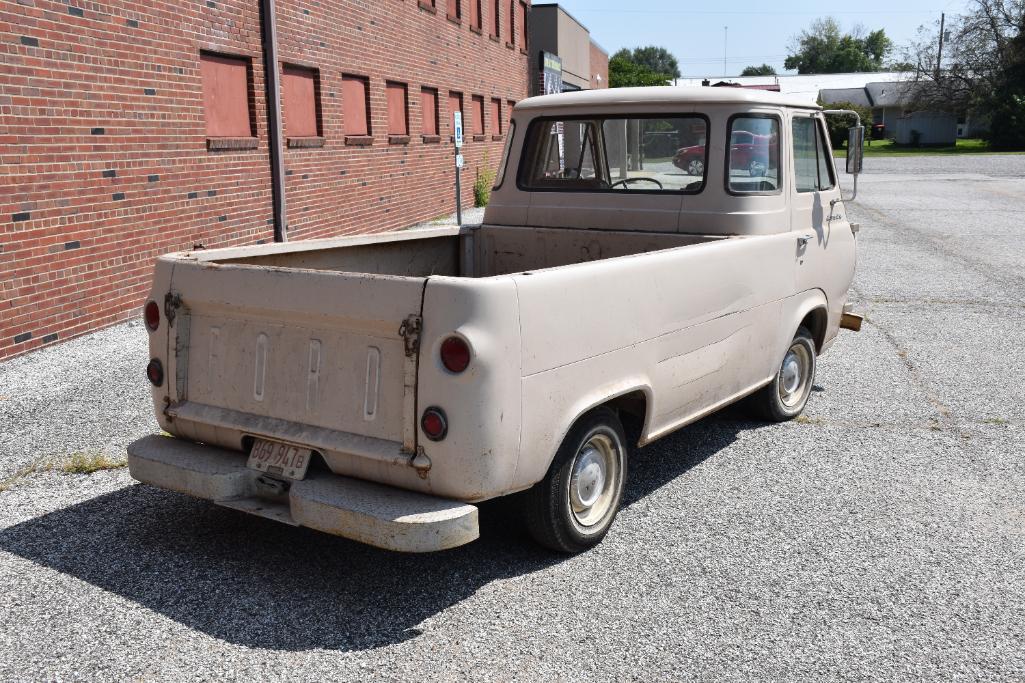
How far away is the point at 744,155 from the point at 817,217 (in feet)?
2.74

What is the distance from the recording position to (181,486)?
3994mm

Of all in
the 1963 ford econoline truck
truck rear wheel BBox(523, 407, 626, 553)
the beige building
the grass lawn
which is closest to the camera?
the 1963 ford econoline truck

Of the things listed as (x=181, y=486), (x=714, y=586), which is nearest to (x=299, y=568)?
(x=181, y=486)

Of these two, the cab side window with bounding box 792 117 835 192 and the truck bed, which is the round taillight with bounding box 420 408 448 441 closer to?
the truck bed

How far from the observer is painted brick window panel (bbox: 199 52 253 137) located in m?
11.0

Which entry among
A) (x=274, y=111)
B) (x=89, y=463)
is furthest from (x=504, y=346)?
(x=274, y=111)

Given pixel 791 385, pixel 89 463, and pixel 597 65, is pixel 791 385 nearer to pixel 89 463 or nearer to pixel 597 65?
pixel 89 463

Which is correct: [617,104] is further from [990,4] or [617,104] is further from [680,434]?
[990,4]

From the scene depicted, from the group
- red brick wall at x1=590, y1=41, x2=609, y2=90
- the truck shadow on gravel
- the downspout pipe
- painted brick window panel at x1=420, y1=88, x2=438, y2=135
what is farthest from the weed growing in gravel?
red brick wall at x1=590, y1=41, x2=609, y2=90

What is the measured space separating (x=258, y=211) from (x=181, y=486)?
8567 millimetres

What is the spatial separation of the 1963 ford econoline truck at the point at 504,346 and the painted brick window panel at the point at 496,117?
2044cm

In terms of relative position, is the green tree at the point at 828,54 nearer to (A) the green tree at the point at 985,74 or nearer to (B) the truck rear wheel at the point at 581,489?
(A) the green tree at the point at 985,74

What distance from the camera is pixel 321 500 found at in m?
3.62

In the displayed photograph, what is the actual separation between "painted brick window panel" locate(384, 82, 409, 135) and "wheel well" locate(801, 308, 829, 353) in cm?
1218
